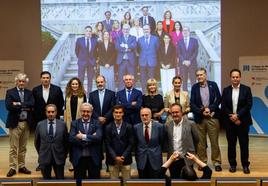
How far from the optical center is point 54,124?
4.96 m

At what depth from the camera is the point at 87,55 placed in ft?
25.4

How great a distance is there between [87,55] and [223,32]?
2571mm

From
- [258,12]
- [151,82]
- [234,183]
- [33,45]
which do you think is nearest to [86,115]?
[151,82]

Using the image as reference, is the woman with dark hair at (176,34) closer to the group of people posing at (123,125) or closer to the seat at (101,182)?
the group of people posing at (123,125)

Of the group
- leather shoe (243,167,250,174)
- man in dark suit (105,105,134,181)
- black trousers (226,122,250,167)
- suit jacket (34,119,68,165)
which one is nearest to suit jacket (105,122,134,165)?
man in dark suit (105,105,134,181)

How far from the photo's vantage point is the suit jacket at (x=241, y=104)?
203 inches

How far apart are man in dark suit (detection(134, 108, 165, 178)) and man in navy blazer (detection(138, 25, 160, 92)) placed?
9.79ft

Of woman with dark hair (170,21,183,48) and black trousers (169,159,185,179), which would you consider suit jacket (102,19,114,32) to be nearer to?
woman with dark hair (170,21,183,48)

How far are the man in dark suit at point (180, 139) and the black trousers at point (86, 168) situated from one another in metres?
0.86

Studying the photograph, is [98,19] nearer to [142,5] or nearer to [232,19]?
[142,5]

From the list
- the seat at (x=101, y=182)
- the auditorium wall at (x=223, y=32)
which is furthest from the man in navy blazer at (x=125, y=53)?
the seat at (x=101, y=182)

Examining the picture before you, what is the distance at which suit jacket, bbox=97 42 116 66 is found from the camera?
25.2 ft

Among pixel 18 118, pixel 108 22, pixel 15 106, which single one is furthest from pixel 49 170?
pixel 108 22

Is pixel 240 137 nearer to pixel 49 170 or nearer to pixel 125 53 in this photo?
pixel 49 170
